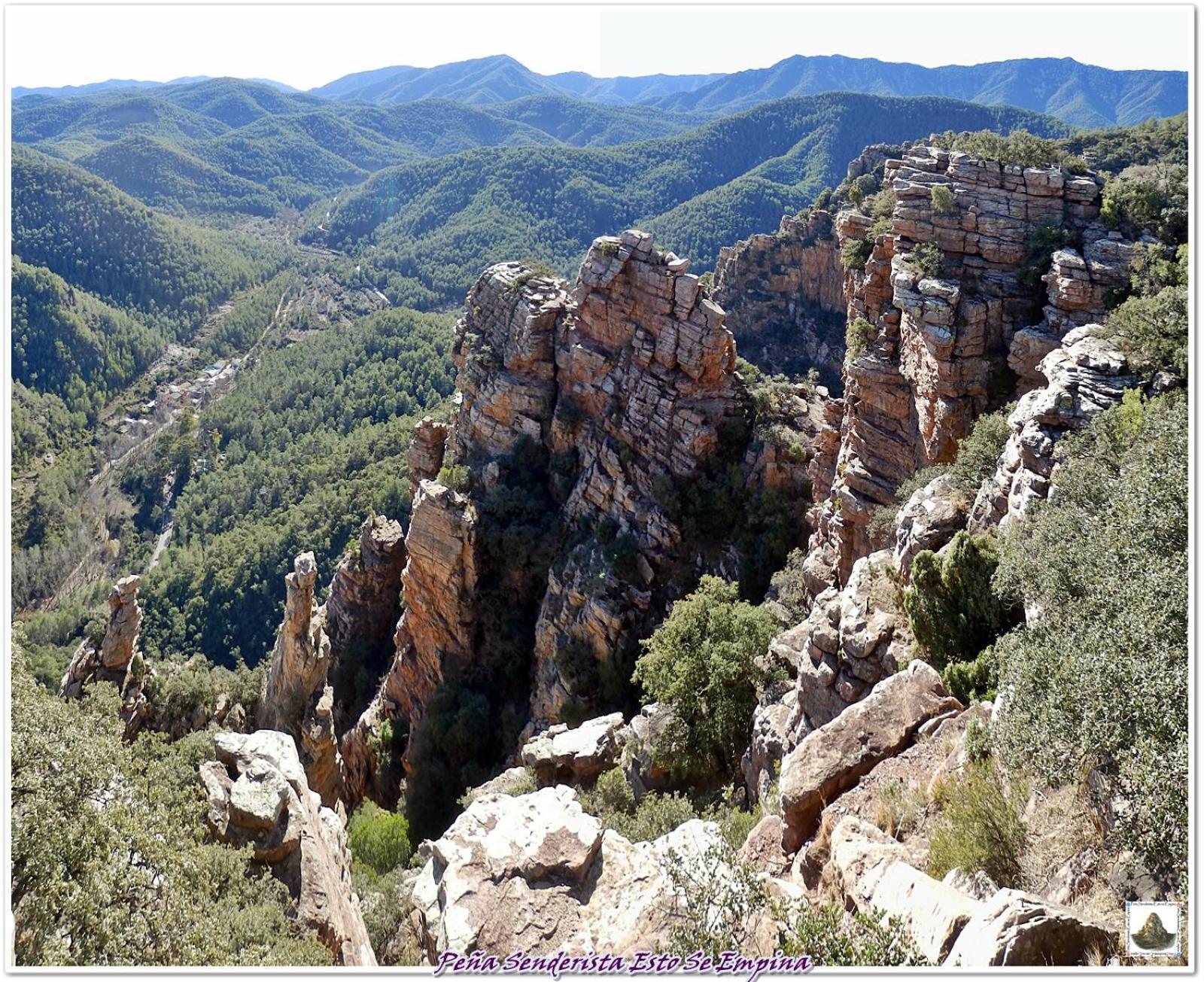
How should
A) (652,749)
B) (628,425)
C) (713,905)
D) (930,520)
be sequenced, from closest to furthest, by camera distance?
(713,905) < (930,520) < (652,749) < (628,425)

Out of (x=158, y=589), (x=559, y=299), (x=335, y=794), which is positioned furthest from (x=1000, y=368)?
(x=158, y=589)

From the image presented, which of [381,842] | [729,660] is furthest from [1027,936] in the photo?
[381,842]

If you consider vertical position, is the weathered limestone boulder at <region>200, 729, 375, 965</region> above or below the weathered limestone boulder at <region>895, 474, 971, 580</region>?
below

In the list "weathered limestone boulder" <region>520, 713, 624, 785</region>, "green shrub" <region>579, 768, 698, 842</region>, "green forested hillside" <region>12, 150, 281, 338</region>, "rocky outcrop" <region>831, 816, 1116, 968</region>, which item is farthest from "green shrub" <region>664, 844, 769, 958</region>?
"green forested hillside" <region>12, 150, 281, 338</region>

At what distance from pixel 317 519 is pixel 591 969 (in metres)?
81.7

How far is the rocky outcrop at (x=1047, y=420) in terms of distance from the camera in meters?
18.3

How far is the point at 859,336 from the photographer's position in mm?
31531

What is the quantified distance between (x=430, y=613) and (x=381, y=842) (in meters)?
13.1

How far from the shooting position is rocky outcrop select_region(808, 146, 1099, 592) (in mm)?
26595

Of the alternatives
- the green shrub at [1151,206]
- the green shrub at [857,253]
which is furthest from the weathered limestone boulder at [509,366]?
the green shrub at [1151,206]

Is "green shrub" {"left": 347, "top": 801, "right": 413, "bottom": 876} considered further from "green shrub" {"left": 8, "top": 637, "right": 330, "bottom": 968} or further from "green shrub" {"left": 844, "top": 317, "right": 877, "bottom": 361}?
"green shrub" {"left": 844, "top": 317, "right": 877, "bottom": 361}

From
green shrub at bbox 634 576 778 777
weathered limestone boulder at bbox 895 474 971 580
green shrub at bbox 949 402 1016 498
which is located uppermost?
green shrub at bbox 949 402 1016 498

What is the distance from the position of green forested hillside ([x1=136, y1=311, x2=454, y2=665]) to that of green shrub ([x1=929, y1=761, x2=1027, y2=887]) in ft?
170

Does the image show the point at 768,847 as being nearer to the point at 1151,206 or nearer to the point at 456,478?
the point at 1151,206
